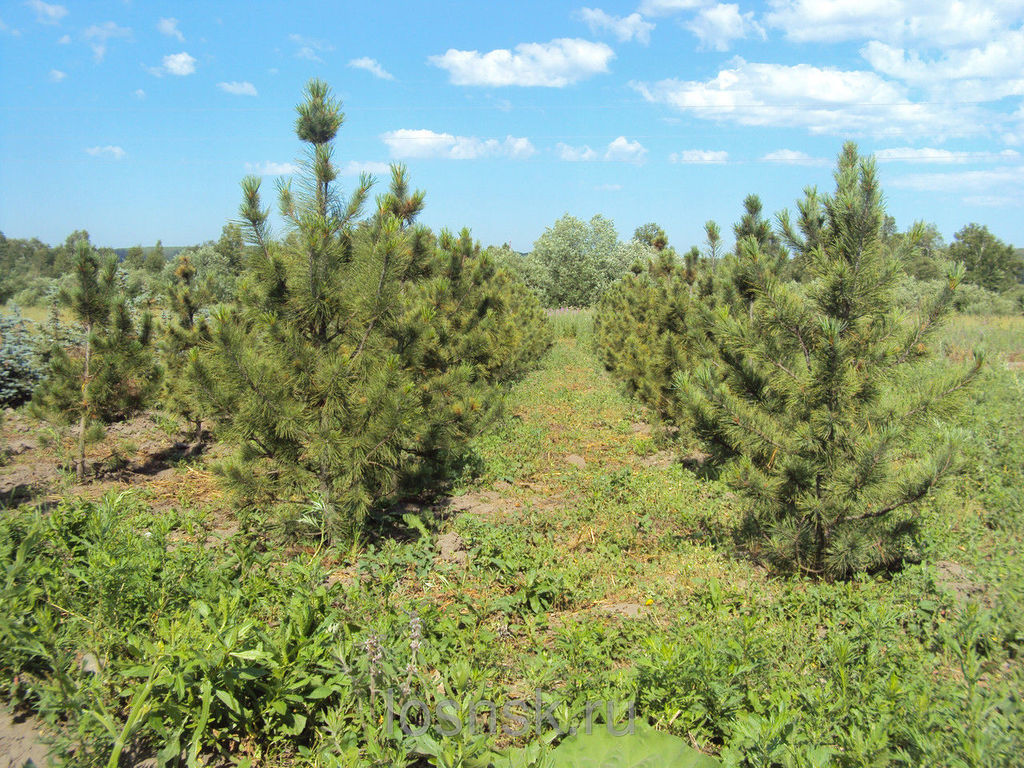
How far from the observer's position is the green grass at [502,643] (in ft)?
8.02

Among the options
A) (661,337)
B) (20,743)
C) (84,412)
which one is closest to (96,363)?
(84,412)

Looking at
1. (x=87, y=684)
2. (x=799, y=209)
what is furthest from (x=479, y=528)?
(x=799, y=209)

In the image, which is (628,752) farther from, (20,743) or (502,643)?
(20,743)

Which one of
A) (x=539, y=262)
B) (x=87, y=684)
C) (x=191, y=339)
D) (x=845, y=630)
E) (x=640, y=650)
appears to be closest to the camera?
(x=87, y=684)

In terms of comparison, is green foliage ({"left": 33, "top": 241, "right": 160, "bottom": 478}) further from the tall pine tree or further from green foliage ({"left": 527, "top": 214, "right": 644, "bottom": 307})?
green foliage ({"left": 527, "top": 214, "right": 644, "bottom": 307})

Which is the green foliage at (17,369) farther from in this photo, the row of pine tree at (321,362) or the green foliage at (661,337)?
the green foliage at (661,337)

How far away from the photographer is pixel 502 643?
11.3 feet

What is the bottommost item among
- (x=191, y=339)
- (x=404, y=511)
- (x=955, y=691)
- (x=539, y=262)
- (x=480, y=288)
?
(x=404, y=511)

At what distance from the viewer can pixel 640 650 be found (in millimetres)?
3234

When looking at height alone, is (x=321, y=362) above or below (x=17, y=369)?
above

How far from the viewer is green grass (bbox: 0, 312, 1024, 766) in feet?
8.02

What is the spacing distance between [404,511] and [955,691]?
15.9 ft

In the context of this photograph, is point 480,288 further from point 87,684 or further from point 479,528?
point 87,684

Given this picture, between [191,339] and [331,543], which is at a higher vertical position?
[191,339]
